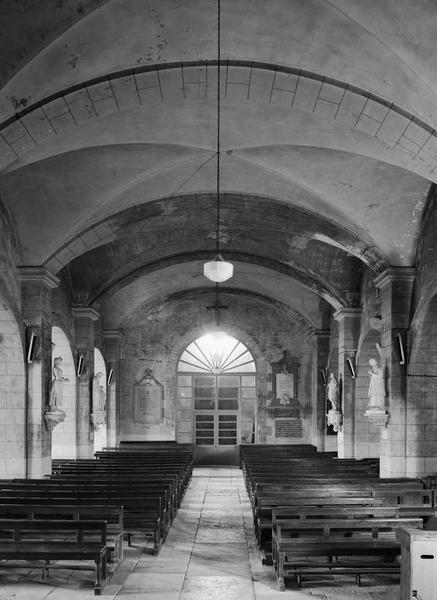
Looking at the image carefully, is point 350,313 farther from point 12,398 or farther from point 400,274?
point 12,398

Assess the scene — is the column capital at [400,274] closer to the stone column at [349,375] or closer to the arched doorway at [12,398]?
the stone column at [349,375]

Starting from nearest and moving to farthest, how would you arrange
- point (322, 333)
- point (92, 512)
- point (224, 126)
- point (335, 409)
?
point (92, 512), point (224, 126), point (335, 409), point (322, 333)

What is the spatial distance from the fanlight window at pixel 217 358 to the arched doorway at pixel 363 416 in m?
8.46

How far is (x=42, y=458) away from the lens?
14586 mm

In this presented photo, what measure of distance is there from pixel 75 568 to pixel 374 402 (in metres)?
8.42

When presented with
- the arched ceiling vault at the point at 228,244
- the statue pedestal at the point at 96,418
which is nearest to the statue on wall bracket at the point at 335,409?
the arched ceiling vault at the point at 228,244

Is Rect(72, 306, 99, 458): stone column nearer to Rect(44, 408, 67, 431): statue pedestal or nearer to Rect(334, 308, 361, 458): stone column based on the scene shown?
Rect(44, 408, 67, 431): statue pedestal

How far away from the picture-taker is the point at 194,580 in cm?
843

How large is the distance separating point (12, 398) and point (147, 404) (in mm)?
12434

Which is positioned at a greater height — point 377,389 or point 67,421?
point 377,389

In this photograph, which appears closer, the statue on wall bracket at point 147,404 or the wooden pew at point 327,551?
the wooden pew at point 327,551

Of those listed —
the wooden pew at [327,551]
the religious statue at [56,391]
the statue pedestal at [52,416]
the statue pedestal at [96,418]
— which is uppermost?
the religious statue at [56,391]

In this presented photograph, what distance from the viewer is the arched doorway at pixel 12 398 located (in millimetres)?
14250

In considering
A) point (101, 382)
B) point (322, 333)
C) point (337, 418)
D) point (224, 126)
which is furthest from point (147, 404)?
point (224, 126)
